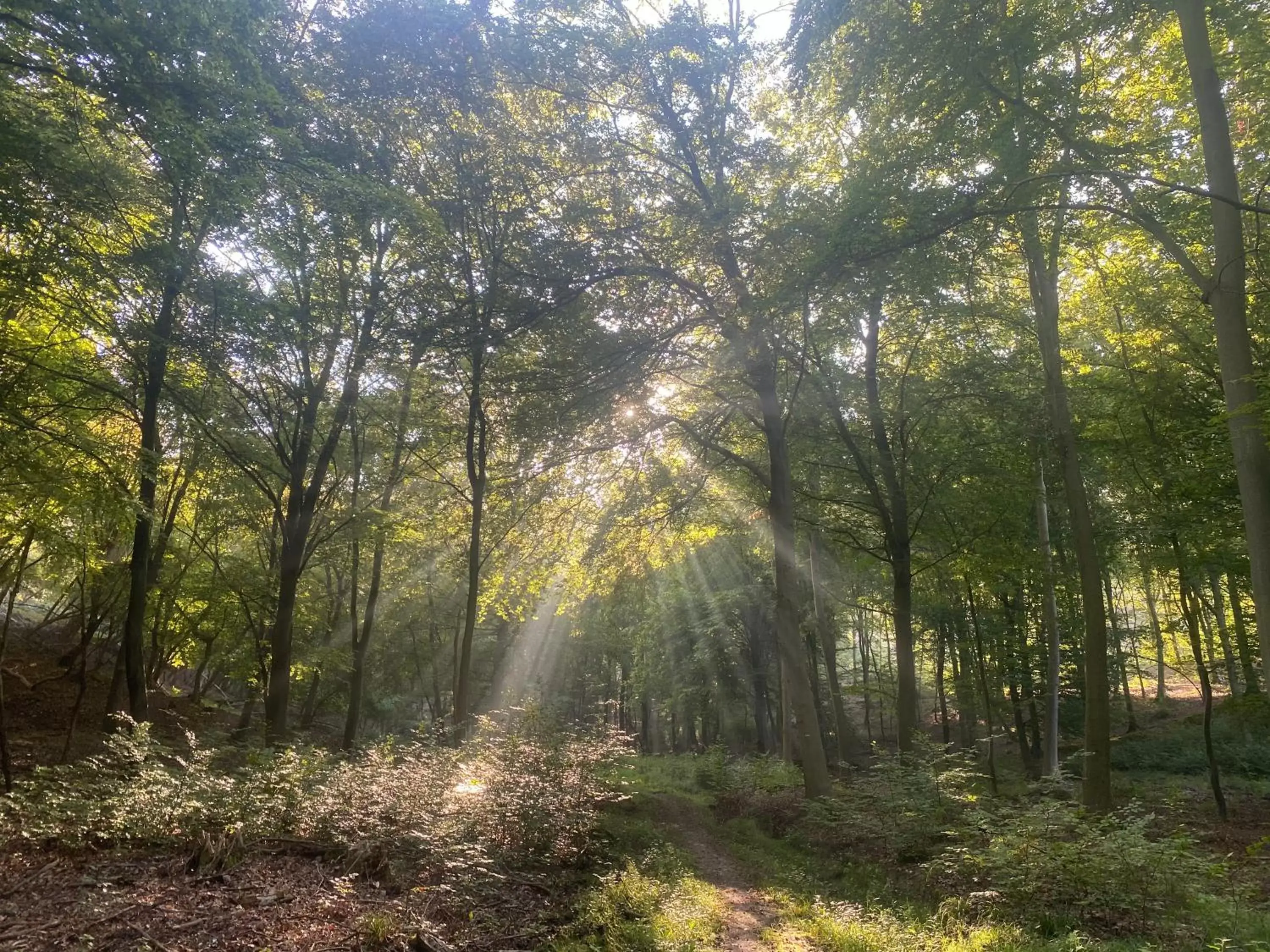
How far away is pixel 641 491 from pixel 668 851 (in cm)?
732

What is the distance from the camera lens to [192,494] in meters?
18.0

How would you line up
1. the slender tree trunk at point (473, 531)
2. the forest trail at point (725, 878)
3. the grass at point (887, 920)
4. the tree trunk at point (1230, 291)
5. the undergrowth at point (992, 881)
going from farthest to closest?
the slender tree trunk at point (473, 531)
the forest trail at point (725, 878)
the tree trunk at point (1230, 291)
the undergrowth at point (992, 881)
the grass at point (887, 920)

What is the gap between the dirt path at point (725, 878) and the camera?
6434 mm

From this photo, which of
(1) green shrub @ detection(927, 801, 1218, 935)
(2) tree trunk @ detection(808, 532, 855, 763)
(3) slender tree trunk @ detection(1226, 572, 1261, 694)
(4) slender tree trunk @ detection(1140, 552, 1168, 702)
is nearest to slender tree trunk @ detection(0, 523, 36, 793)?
(1) green shrub @ detection(927, 801, 1218, 935)

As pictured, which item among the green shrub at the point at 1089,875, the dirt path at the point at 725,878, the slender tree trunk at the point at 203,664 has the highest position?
the slender tree trunk at the point at 203,664

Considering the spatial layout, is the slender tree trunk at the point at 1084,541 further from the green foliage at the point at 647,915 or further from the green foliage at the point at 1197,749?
the green foliage at the point at 1197,749

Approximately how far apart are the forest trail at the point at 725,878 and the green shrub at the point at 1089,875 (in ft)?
7.13

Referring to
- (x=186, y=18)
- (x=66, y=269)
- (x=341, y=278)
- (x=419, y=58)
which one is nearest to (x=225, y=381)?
(x=341, y=278)

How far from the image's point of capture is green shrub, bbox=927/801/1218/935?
6160 mm

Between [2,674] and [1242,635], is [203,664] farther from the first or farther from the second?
[1242,635]

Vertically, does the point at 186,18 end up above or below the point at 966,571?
above

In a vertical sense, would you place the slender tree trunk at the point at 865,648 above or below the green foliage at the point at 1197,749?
above

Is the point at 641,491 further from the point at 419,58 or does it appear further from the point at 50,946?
the point at 50,946

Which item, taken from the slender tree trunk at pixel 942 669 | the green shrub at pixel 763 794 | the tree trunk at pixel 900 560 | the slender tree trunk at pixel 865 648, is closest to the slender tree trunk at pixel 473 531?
the green shrub at pixel 763 794
